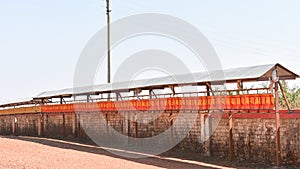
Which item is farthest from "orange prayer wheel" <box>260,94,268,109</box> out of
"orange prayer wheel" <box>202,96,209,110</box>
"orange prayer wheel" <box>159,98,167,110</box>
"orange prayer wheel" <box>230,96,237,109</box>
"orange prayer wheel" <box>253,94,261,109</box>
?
"orange prayer wheel" <box>159,98,167,110</box>

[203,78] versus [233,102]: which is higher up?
[203,78]

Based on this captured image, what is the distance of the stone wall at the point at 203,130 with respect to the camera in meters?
23.4

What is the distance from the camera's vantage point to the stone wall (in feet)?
76.7

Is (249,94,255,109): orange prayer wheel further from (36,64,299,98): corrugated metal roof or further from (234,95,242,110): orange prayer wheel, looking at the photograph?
(36,64,299,98): corrugated metal roof

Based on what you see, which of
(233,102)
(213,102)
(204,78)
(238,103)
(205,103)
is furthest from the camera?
(204,78)

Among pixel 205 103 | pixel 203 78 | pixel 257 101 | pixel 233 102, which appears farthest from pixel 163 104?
pixel 257 101

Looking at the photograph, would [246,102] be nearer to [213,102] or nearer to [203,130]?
[213,102]

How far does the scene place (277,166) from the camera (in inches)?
910

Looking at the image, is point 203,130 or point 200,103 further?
point 203,130

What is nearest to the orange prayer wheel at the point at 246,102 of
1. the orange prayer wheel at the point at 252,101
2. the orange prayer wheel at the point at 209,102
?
the orange prayer wheel at the point at 252,101

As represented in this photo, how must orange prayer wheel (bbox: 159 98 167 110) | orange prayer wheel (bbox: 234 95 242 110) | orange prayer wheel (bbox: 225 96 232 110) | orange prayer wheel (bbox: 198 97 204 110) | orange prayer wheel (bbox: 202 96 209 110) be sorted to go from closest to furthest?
orange prayer wheel (bbox: 234 95 242 110), orange prayer wheel (bbox: 225 96 232 110), orange prayer wheel (bbox: 202 96 209 110), orange prayer wheel (bbox: 198 97 204 110), orange prayer wheel (bbox: 159 98 167 110)

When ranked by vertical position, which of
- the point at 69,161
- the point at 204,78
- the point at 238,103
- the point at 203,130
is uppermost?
the point at 204,78

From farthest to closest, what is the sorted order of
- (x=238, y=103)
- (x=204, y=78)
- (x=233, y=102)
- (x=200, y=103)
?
(x=204, y=78)
(x=200, y=103)
(x=233, y=102)
(x=238, y=103)

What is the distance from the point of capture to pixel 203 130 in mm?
28922
